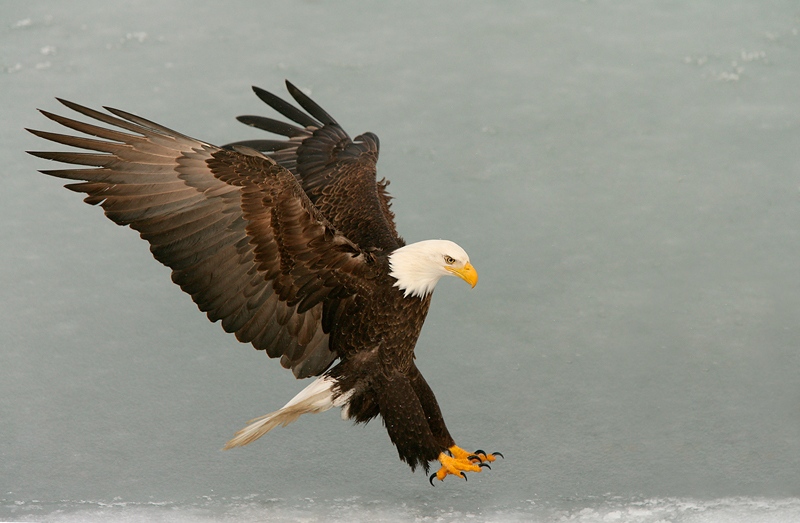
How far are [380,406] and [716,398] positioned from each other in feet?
3.57

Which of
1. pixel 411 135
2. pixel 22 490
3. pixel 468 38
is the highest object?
pixel 468 38

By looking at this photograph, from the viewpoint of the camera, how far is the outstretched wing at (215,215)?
2.90 meters

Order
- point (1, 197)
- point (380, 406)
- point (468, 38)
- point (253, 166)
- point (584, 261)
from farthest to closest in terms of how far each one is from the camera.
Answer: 1. point (468, 38)
2. point (1, 197)
3. point (584, 261)
4. point (380, 406)
5. point (253, 166)

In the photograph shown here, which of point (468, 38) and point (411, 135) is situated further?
point (468, 38)

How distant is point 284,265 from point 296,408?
1.27 feet

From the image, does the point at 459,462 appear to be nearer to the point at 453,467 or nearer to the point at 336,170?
the point at 453,467

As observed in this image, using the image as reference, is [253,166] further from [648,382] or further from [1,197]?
[1,197]

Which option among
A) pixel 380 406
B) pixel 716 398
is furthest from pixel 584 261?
pixel 380 406

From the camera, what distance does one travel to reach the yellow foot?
324 cm

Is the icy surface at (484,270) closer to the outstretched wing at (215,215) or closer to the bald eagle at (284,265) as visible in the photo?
the bald eagle at (284,265)

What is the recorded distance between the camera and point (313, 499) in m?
3.23

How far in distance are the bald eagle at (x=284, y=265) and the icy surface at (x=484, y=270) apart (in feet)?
0.89

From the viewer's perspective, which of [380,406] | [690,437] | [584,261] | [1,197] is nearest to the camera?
[380,406]

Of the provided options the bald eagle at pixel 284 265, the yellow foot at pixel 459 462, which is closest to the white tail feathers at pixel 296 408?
the bald eagle at pixel 284 265
